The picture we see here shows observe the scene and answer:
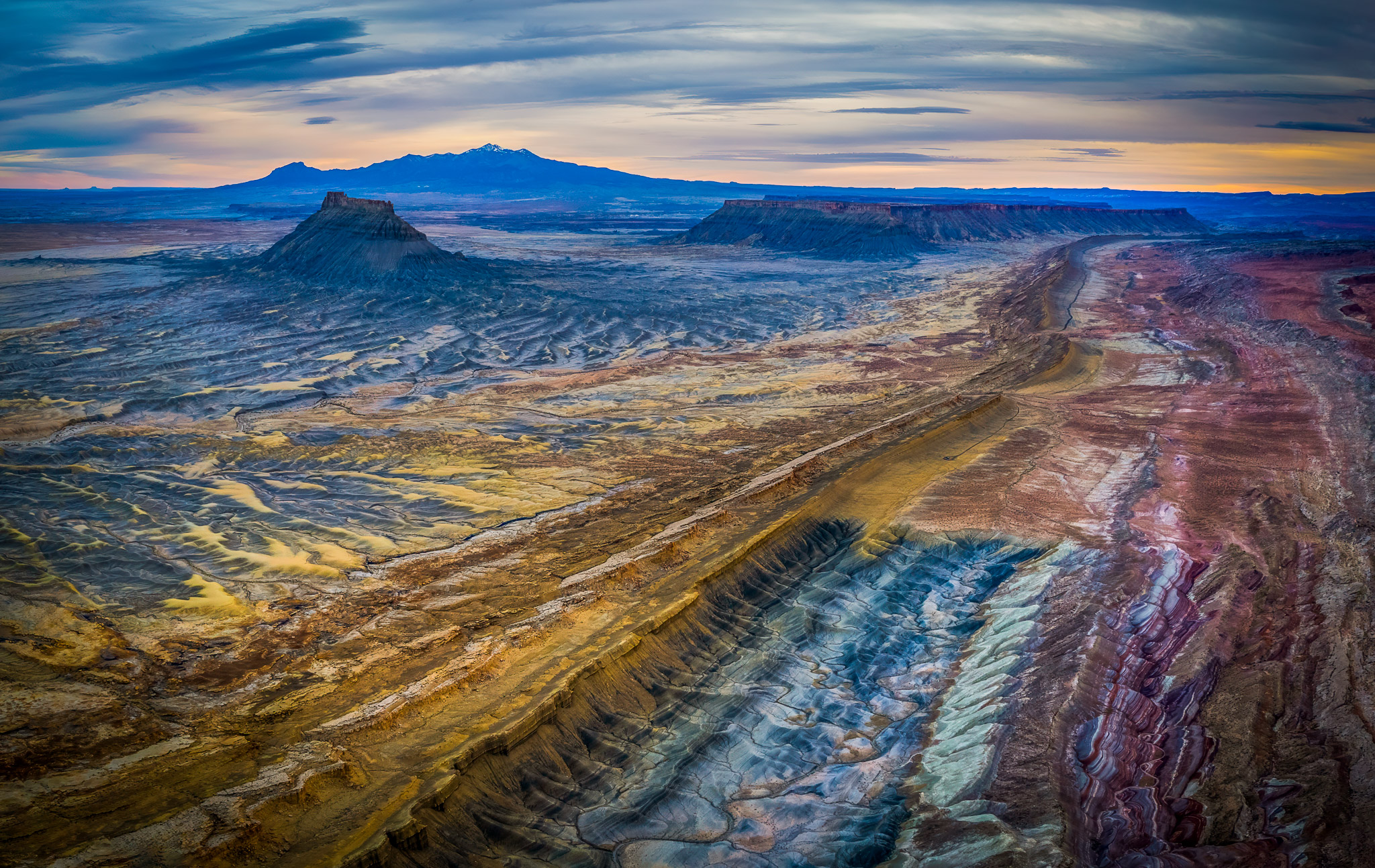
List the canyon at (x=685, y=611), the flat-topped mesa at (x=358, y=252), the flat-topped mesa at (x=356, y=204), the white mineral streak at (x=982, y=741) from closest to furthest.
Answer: the white mineral streak at (x=982, y=741) < the canyon at (x=685, y=611) < the flat-topped mesa at (x=358, y=252) < the flat-topped mesa at (x=356, y=204)

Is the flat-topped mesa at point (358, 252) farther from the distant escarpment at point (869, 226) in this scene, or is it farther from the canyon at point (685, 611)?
the distant escarpment at point (869, 226)

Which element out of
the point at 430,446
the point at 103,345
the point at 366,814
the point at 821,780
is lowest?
the point at 821,780

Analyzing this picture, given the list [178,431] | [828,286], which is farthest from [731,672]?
[828,286]

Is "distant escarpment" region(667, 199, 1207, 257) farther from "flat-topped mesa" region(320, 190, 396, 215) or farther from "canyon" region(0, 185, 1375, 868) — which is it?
"canyon" region(0, 185, 1375, 868)

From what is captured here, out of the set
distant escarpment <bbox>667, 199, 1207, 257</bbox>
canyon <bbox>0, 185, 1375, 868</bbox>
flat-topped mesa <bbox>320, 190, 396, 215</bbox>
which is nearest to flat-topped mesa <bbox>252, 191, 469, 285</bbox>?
flat-topped mesa <bbox>320, 190, 396, 215</bbox>

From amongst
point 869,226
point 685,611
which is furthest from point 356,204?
point 869,226

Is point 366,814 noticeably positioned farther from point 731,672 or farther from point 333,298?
point 333,298

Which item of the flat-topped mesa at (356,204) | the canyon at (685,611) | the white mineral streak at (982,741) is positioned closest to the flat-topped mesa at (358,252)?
the flat-topped mesa at (356,204)
